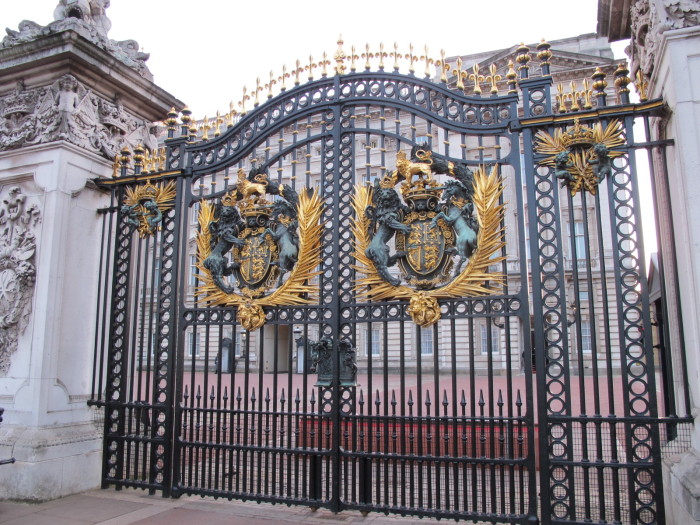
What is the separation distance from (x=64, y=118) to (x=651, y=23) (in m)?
6.41

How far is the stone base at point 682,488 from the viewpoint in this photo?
4328 mm

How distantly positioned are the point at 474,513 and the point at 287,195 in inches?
146

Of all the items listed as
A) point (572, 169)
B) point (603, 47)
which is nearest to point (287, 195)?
point (572, 169)

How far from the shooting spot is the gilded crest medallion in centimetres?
538

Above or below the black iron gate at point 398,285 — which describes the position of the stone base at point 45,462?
below

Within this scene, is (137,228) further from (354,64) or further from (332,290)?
(354,64)

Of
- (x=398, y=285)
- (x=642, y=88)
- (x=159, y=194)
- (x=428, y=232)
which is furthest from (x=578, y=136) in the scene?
(x=159, y=194)

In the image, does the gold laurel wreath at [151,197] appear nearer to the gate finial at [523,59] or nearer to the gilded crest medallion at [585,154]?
the gate finial at [523,59]

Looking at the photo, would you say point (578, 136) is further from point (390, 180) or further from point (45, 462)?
point (45, 462)

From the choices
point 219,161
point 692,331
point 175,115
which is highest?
point 175,115

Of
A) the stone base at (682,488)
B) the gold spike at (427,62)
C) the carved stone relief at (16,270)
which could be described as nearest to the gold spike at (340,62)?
the gold spike at (427,62)

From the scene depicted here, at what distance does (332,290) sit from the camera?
5.98 m

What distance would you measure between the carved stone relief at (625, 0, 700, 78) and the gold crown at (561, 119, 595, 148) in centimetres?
97

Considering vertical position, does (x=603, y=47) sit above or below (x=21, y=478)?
above
